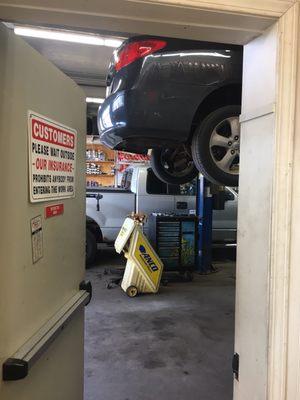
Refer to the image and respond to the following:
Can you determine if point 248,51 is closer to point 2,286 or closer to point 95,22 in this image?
point 95,22

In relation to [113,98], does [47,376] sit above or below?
below

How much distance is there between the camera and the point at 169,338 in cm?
371

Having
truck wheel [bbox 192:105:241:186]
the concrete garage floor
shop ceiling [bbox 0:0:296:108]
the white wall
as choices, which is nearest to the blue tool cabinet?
the concrete garage floor

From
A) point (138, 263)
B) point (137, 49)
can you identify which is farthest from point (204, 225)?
point (137, 49)

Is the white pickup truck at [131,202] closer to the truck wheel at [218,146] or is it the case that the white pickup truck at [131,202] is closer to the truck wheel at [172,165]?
the truck wheel at [172,165]

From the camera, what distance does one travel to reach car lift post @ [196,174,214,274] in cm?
598

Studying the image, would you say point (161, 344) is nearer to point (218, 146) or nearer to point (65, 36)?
point (218, 146)

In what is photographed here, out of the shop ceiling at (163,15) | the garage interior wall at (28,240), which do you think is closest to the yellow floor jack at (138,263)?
the garage interior wall at (28,240)

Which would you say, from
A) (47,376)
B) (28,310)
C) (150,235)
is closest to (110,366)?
(47,376)

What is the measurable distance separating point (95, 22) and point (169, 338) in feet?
10.6

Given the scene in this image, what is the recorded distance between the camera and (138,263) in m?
5.00

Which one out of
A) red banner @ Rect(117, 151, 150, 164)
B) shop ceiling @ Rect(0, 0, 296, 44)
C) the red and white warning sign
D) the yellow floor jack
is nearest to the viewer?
shop ceiling @ Rect(0, 0, 296, 44)

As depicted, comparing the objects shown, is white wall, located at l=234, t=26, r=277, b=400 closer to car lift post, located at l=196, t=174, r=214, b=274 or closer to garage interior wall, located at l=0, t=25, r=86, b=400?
garage interior wall, located at l=0, t=25, r=86, b=400

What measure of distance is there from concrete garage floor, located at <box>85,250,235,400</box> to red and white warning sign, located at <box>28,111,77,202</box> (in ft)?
5.98
